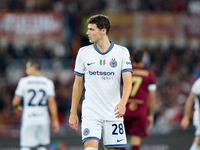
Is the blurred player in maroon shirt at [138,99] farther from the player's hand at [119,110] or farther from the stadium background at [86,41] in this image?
the stadium background at [86,41]

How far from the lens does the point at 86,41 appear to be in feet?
68.0

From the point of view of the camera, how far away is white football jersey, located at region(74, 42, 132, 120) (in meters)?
6.02

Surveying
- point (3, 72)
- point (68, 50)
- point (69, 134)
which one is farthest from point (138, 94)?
point (68, 50)

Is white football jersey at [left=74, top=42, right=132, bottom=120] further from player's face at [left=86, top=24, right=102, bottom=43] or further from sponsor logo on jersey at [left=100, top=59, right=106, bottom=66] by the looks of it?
player's face at [left=86, top=24, right=102, bottom=43]

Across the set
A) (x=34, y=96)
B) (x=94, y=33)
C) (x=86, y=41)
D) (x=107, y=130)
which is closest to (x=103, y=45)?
(x=94, y=33)

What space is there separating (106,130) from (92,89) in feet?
1.76

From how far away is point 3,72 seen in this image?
1731 centimetres

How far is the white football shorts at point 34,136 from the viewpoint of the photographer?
8.89 meters

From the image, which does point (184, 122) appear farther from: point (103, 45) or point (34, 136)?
point (34, 136)

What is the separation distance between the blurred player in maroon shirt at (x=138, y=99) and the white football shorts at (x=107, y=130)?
2170 mm

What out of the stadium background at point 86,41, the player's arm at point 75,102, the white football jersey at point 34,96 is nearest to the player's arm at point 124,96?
the player's arm at point 75,102

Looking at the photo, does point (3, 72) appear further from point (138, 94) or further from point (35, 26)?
point (138, 94)

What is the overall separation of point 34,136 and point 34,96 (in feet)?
2.56

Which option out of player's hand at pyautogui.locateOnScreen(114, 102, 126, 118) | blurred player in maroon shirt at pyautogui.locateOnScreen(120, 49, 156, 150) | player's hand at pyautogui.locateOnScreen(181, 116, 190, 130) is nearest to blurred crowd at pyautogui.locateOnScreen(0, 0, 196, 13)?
blurred player in maroon shirt at pyautogui.locateOnScreen(120, 49, 156, 150)
